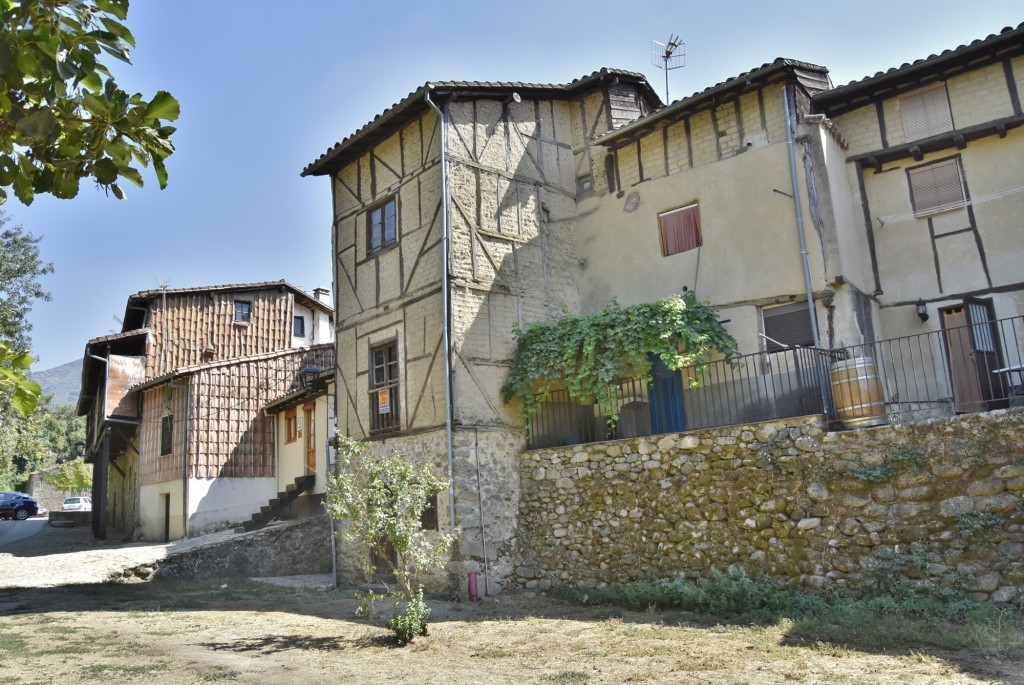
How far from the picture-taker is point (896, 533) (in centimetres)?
931

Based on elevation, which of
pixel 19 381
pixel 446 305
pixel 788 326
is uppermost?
pixel 446 305

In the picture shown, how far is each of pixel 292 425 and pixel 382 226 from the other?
856 centimetres

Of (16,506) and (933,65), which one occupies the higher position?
(933,65)

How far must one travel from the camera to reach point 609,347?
12.6 meters

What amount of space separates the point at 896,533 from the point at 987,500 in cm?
106

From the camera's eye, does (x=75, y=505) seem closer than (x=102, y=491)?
No

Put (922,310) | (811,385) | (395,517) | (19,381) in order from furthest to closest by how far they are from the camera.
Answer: (922,310), (811,385), (395,517), (19,381)

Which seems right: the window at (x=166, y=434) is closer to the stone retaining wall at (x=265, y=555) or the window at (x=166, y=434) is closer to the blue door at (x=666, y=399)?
the stone retaining wall at (x=265, y=555)

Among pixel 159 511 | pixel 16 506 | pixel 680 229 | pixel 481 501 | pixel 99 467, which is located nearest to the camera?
pixel 481 501

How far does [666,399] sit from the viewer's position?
42.8ft

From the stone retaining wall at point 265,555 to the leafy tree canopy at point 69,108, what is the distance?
14606mm

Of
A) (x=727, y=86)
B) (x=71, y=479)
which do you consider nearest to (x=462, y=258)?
(x=727, y=86)

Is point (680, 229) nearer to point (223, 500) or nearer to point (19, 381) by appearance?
point (19, 381)

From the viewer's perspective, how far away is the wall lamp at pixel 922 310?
13148mm
